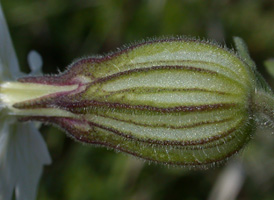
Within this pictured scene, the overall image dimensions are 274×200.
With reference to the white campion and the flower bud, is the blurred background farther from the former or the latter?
the flower bud

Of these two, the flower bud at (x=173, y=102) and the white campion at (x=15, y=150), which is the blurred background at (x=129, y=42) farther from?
the flower bud at (x=173, y=102)

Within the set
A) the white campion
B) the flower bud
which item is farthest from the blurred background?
the flower bud

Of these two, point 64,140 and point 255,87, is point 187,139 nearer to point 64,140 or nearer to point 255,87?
point 255,87

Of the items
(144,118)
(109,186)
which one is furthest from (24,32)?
(144,118)

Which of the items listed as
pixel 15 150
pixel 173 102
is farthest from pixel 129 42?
pixel 173 102

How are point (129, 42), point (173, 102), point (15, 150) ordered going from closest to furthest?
Answer: point (173, 102)
point (15, 150)
point (129, 42)

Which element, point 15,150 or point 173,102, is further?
point 15,150

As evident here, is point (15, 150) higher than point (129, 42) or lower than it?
lower

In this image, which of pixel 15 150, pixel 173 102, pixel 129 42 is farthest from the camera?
pixel 129 42

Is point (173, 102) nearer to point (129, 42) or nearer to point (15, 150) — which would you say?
point (15, 150)
